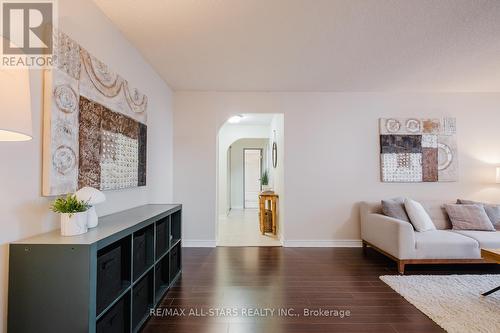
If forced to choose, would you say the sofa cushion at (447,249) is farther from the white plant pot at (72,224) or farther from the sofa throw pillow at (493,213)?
the white plant pot at (72,224)

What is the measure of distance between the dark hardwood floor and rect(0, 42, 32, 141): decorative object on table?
1679 millimetres

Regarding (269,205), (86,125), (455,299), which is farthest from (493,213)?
(86,125)

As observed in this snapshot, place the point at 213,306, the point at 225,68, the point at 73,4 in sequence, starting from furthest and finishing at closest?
the point at 225,68, the point at 213,306, the point at 73,4

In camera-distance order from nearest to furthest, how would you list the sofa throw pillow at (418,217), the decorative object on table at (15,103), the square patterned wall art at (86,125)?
the decorative object on table at (15,103) < the square patterned wall art at (86,125) < the sofa throw pillow at (418,217)

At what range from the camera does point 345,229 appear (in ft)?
14.2

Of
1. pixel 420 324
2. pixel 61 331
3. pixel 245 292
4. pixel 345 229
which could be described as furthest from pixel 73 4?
pixel 345 229

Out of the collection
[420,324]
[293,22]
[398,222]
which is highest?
[293,22]

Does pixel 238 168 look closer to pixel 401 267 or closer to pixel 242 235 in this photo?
pixel 242 235

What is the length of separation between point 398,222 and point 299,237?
1.58 m

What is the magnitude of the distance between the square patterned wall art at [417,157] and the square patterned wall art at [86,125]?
3762mm

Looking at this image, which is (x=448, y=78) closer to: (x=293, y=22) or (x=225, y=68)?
(x=293, y=22)

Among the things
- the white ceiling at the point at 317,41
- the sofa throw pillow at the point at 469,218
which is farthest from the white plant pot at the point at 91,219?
the sofa throw pillow at the point at 469,218

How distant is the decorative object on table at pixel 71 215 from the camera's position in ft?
4.92

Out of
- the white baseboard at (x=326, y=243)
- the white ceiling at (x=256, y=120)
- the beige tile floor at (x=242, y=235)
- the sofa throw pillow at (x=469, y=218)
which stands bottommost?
the beige tile floor at (x=242, y=235)
